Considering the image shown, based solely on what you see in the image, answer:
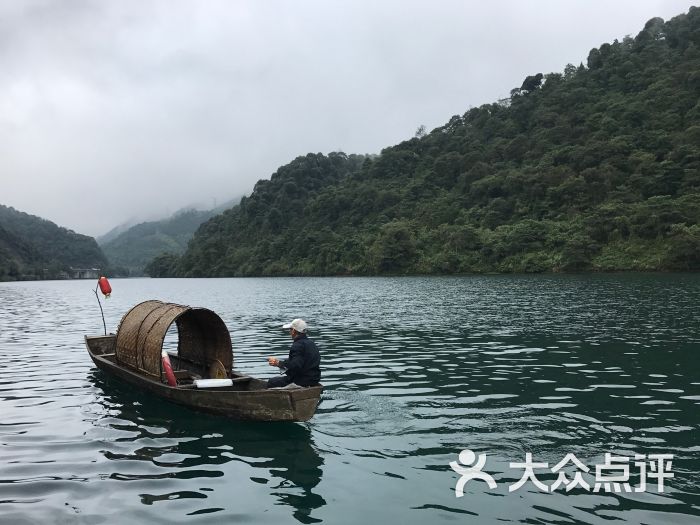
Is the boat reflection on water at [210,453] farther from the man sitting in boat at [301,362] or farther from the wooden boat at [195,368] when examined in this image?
the man sitting in boat at [301,362]

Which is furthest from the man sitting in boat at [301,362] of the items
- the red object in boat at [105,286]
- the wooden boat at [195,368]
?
the red object in boat at [105,286]

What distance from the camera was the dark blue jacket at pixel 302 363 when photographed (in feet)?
45.1

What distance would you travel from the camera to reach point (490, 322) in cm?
3259

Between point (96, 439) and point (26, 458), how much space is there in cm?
155

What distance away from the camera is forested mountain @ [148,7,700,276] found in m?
89.4

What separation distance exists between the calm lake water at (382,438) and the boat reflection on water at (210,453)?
0.18ft

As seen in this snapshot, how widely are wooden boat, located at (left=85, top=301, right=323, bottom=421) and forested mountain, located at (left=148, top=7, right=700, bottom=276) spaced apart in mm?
77992

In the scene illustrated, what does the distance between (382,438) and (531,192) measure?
110041mm

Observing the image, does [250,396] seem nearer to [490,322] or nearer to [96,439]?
[96,439]

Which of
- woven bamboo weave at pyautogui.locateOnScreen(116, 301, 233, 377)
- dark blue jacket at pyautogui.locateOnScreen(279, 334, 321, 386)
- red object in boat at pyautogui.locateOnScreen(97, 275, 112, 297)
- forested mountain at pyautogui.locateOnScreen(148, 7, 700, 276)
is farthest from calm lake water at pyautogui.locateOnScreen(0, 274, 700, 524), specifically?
forested mountain at pyautogui.locateOnScreen(148, 7, 700, 276)

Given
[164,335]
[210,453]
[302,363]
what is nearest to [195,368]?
[164,335]

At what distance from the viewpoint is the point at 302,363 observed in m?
13.8

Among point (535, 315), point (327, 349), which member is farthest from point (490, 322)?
point (327, 349)

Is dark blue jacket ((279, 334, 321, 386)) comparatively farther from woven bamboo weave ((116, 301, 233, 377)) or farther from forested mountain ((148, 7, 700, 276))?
forested mountain ((148, 7, 700, 276))
